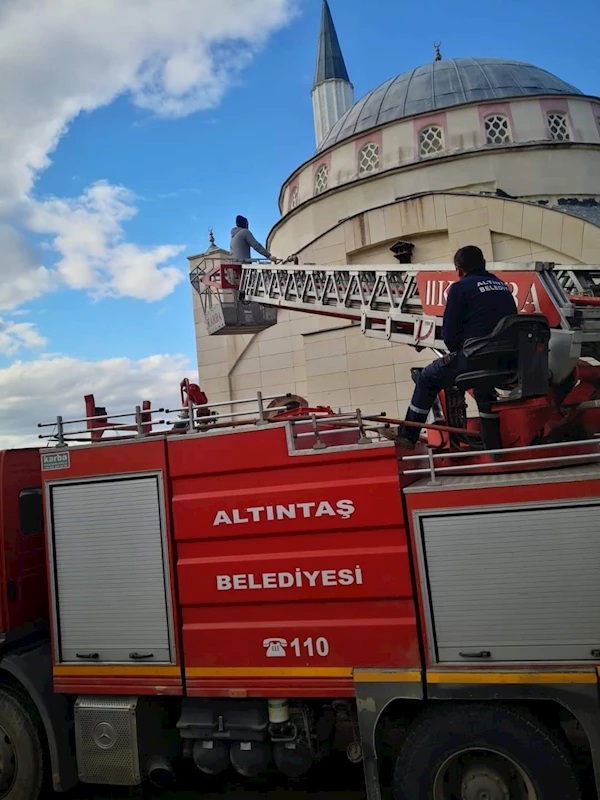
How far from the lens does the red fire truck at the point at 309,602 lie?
3840 millimetres

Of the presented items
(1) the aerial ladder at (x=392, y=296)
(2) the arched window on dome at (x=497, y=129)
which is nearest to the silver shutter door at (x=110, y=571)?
(1) the aerial ladder at (x=392, y=296)

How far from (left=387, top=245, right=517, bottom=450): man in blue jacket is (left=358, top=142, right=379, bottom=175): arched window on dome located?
20645 millimetres

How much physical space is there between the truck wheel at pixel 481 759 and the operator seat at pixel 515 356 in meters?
2.30

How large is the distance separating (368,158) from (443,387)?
21.6 metres

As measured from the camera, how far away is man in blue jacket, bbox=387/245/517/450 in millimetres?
5059

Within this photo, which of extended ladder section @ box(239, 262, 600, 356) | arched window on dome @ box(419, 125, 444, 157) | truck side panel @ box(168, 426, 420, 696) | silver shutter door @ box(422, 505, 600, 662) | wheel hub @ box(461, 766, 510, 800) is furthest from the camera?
arched window on dome @ box(419, 125, 444, 157)

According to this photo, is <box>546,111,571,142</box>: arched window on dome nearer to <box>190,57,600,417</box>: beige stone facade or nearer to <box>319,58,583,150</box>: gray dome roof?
<box>190,57,600,417</box>: beige stone facade

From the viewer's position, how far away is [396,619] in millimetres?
4098

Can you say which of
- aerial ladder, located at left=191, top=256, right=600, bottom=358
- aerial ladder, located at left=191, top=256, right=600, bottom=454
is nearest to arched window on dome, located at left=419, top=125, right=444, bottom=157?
aerial ladder, located at left=191, top=256, right=600, bottom=454

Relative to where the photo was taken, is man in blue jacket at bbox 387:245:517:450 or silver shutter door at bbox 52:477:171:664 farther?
man in blue jacket at bbox 387:245:517:450

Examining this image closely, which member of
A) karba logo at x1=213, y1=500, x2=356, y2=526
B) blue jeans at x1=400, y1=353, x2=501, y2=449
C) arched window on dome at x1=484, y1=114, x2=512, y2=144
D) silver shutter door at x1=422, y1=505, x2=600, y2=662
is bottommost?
silver shutter door at x1=422, y1=505, x2=600, y2=662

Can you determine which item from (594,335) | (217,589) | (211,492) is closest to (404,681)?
(217,589)

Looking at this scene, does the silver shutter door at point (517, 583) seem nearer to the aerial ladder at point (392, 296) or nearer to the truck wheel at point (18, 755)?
the aerial ladder at point (392, 296)

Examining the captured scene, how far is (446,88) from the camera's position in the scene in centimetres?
2652
